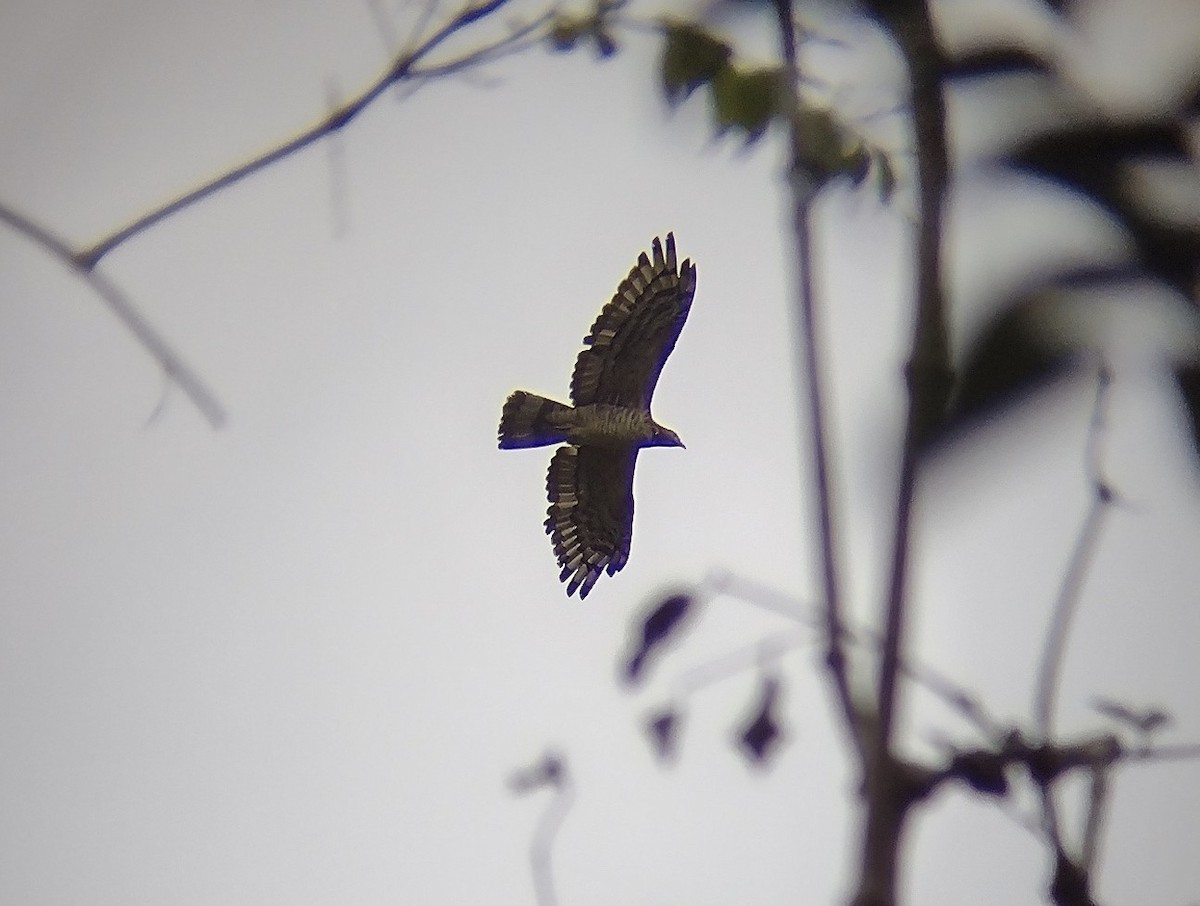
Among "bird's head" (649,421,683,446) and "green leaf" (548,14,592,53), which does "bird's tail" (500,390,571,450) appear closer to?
"bird's head" (649,421,683,446)

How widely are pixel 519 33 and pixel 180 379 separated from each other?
0.41 meters

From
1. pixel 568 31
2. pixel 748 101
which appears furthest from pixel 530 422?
pixel 568 31

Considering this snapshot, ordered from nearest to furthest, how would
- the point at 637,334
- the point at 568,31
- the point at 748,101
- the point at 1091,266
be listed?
the point at 1091,266, the point at 748,101, the point at 637,334, the point at 568,31

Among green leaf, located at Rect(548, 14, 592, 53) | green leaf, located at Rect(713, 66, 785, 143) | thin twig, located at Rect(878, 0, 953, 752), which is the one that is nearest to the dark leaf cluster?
thin twig, located at Rect(878, 0, 953, 752)

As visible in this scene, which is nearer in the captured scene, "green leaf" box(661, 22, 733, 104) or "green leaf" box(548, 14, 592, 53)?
"green leaf" box(661, 22, 733, 104)

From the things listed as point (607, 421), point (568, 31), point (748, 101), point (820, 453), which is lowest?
point (820, 453)

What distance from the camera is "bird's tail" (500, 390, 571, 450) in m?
0.88

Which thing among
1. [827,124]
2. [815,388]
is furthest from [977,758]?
[827,124]

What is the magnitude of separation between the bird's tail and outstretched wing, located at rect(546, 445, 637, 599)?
0.06m

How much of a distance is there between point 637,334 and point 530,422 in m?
0.11

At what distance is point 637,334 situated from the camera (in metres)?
0.90

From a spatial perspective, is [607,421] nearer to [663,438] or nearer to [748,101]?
[663,438]

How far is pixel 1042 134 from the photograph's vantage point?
15.8 inches

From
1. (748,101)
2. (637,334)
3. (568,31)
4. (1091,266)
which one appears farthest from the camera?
(568,31)
